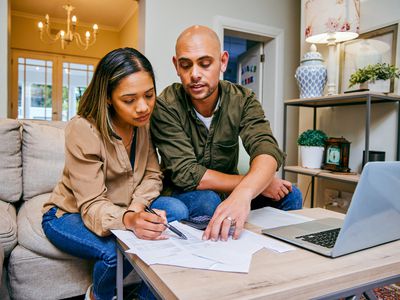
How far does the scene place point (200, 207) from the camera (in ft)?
3.65

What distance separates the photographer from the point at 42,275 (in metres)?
1.23

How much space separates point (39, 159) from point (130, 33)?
3571 mm

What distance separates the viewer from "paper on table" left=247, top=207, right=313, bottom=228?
3.18 feet

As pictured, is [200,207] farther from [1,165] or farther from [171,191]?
[1,165]

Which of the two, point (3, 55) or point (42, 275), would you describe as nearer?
point (42, 275)

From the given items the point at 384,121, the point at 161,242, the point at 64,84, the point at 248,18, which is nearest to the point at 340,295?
the point at 161,242

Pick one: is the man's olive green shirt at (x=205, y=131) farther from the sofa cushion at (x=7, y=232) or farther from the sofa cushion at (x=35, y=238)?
the sofa cushion at (x=7, y=232)

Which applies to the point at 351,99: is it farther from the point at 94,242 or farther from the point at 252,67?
the point at 94,242

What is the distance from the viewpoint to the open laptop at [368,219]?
2.12 ft

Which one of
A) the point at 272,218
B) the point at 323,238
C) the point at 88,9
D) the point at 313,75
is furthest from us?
the point at 88,9

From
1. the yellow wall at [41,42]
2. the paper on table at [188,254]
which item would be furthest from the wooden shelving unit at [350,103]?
the yellow wall at [41,42]

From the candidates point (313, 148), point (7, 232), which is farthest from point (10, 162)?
point (313, 148)

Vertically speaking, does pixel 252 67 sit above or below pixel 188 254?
above

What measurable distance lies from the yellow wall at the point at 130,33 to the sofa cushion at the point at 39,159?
3085 mm
